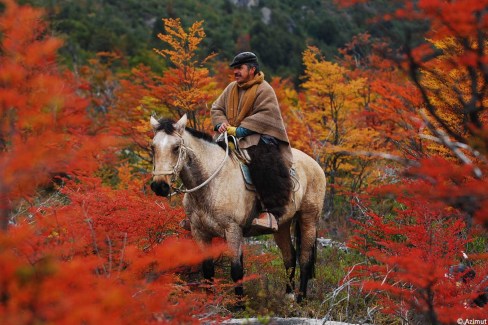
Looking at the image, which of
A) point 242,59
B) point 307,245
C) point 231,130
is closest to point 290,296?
point 307,245

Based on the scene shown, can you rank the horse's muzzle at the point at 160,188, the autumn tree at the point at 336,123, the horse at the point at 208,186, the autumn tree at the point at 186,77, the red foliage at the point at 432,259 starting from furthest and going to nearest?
the autumn tree at the point at 336,123 < the autumn tree at the point at 186,77 < the horse at the point at 208,186 < the horse's muzzle at the point at 160,188 < the red foliage at the point at 432,259

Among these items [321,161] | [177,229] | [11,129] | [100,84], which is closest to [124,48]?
[100,84]

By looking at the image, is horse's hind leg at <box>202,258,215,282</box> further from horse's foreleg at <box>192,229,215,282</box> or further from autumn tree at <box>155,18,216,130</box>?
autumn tree at <box>155,18,216,130</box>

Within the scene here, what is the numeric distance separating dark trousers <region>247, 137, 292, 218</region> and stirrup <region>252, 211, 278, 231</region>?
0.28 ft

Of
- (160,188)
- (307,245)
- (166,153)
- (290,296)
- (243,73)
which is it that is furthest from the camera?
(307,245)

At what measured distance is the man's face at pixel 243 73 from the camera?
5574 millimetres

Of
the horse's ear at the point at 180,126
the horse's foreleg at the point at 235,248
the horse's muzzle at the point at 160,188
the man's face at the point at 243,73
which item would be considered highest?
the man's face at the point at 243,73

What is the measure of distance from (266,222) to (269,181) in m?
0.47

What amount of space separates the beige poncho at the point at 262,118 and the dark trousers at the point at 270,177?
13 cm

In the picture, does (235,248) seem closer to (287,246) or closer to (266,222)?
(266,222)

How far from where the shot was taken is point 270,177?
5359mm

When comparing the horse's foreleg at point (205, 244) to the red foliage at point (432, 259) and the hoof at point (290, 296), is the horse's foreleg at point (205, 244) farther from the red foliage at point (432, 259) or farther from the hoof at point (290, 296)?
the red foliage at point (432, 259)

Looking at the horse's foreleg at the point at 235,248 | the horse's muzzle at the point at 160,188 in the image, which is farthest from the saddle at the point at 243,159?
the horse's muzzle at the point at 160,188

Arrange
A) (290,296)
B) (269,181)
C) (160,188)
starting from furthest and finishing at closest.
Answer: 1. (290,296)
2. (269,181)
3. (160,188)
